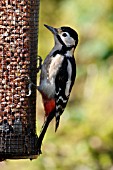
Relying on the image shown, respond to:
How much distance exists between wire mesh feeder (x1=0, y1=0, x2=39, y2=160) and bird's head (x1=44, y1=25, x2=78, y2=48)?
0.50m

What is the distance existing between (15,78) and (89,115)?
10.7 ft

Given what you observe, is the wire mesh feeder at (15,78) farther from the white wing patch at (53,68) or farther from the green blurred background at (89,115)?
the green blurred background at (89,115)

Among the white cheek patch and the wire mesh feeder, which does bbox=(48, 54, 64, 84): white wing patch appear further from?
the wire mesh feeder

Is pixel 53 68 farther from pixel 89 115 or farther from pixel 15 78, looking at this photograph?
pixel 89 115

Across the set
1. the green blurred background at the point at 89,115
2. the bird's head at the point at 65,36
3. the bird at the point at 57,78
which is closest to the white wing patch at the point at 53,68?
the bird at the point at 57,78

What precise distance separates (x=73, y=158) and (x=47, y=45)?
3057 millimetres

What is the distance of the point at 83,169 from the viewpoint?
10.9m

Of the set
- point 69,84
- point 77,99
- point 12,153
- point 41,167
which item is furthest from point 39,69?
point 77,99

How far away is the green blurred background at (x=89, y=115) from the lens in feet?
35.9

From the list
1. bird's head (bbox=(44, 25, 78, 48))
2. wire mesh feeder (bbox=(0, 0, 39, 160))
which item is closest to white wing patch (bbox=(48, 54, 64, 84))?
bird's head (bbox=(44, 25, 78, 48))

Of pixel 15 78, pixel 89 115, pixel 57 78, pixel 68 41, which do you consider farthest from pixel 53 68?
pixel 89 115

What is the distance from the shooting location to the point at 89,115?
37.7 feet

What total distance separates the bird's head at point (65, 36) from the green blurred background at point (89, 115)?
215 centimetres

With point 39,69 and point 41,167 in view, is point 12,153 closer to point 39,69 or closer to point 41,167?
point 39,69
